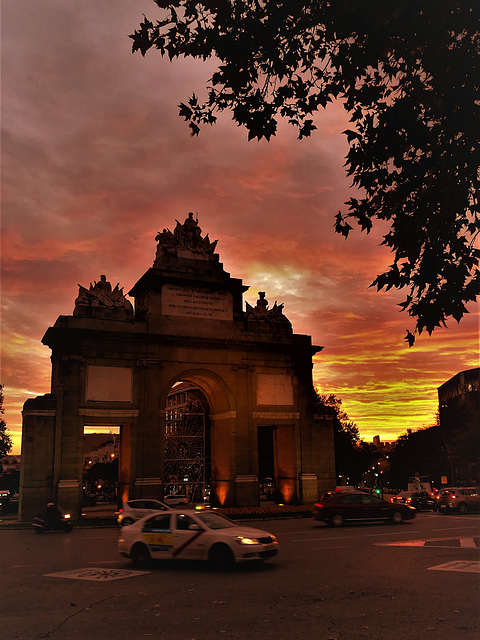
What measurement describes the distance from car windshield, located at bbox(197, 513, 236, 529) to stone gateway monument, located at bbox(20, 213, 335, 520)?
2100cm

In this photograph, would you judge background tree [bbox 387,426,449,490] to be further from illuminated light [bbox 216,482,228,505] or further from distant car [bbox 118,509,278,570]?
distant car [bbox 118,509,278,570]

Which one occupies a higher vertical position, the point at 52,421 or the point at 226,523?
the point at 52,421

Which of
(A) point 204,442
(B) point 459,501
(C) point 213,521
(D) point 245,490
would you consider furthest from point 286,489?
(C) point 213,521

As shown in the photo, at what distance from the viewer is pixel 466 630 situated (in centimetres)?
851

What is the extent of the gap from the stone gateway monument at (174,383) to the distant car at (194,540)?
2044 cm

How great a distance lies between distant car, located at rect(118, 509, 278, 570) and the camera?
47.1 ft

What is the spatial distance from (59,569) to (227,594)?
5457 millimetres

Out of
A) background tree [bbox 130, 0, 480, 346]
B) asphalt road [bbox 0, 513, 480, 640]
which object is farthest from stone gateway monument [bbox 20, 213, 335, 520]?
background tree [bbox 130, 0, 480, 346]

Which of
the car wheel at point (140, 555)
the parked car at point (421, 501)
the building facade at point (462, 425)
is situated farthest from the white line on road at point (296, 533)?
the building facade at point (462, 425)

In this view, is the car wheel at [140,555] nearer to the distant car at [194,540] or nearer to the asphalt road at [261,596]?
the distant car at [194,540]

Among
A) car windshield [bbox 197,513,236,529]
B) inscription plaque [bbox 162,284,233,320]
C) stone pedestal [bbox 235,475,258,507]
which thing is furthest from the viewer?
inscription plaque [bbox 162,284,233,320]

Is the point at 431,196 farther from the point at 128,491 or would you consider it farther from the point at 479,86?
the point at 128,491

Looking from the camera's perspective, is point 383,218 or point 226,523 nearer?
point 383,218

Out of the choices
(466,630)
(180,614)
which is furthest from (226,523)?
(466,630)
